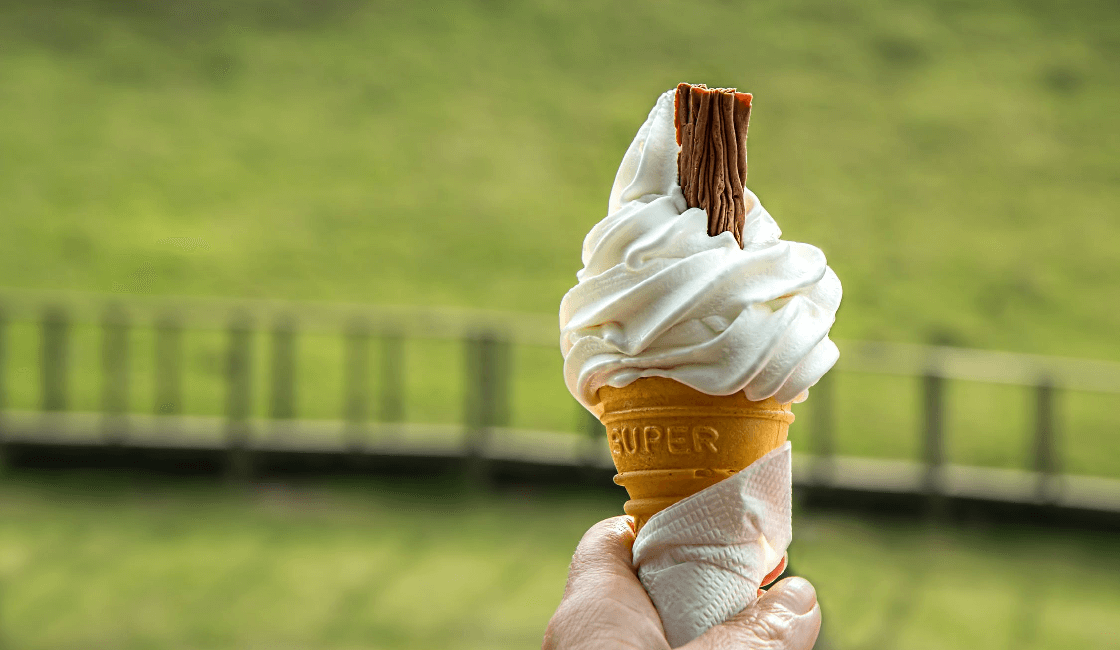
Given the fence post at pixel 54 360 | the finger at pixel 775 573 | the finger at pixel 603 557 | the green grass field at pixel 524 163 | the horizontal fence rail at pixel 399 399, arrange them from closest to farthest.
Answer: the finger at pixel 603 557 → the finger at pixel 775 573 → the horizontal fence rail at pixel 399 399 → the fence post at pixel 54 360 → the green grass field at pixel 524 163

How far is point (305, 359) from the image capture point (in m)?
9.92

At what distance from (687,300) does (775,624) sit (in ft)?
1.85

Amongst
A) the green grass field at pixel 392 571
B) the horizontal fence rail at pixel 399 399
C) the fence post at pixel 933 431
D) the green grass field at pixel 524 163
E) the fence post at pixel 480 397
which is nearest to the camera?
the green grass field at pixel 392 571

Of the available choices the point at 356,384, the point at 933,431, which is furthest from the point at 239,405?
the point at 933,431

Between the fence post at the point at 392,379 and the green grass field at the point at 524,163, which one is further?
the green grass field at the point at 524,163

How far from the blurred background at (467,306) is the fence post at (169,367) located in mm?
50

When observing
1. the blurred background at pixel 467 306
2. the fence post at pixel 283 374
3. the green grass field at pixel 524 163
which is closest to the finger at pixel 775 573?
the blurred background at pixel 467 306

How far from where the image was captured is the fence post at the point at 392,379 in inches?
338

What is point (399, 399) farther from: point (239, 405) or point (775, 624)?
point (775, 624)

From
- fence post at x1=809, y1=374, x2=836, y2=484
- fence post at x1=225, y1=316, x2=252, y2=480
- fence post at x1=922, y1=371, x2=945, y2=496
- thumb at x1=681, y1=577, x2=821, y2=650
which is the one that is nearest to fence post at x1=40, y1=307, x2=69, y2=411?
fence post at x1=225, y1=316, x2=252, y2=480

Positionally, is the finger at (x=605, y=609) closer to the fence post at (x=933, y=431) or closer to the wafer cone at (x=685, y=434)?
the wafer cone at (x=685, y=434)

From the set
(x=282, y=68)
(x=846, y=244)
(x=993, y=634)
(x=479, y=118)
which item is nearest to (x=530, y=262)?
(x=479, y=118)

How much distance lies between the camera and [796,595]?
1.88 metres

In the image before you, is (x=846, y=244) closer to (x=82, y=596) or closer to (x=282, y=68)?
(x=282, y=68)
